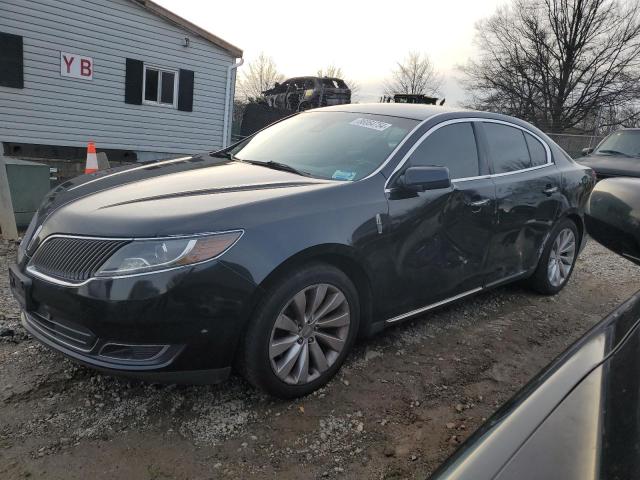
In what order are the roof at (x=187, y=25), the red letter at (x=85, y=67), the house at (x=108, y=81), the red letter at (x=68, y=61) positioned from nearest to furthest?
1. the house at (x=108, y=81)
2. the red letter at (x=68, y=61)
3. the red letter at (x=85, y=67)
4. the roof at (x=187, y=25)

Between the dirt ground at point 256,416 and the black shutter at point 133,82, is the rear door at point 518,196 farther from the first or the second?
the black shutter at point 133,82

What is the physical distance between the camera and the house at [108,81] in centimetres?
1097

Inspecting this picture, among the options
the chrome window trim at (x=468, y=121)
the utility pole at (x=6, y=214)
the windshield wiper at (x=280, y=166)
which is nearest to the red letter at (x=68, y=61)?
the utility pole at (x=6, y=214)

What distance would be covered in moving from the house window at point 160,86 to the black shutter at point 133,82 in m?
0.18

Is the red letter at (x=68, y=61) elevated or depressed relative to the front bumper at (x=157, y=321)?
elevated

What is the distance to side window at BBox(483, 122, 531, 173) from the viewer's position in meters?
3.93

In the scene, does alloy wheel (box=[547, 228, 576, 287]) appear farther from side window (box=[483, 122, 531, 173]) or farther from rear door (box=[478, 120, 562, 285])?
side window (box=[483, 122, 531, 173])

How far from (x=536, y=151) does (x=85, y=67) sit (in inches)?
425

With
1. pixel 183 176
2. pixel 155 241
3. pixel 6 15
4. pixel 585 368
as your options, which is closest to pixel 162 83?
pixel 6 15

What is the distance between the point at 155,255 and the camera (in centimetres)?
227

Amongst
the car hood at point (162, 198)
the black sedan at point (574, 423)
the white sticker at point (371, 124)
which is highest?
the white sticker at point (371, 124)

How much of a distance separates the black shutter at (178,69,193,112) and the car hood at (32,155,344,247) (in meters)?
10.8

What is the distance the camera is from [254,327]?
246 centimetres

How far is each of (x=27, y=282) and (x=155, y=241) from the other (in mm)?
770
